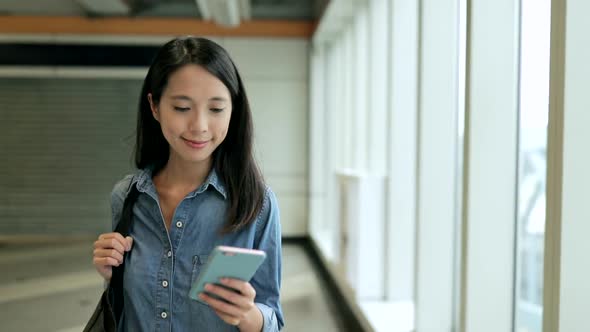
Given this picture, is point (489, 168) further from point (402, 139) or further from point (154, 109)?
point (402, 139)

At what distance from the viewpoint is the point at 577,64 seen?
6.34 ft

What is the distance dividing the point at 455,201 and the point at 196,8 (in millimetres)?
8303

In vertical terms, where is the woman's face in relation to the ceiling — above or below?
below

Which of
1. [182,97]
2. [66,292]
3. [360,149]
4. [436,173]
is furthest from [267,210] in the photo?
[66,292]

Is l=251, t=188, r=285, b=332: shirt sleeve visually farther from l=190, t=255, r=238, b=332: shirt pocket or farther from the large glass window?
the large glass window

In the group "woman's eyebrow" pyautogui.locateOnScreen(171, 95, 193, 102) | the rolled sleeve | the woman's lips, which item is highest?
"woman's eyebrow" pyautogui.locateOnScreen(171, 95, 193, 102)

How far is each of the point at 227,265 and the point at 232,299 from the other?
0.11 metres

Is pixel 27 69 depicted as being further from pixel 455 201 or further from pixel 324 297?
pixel 455 201

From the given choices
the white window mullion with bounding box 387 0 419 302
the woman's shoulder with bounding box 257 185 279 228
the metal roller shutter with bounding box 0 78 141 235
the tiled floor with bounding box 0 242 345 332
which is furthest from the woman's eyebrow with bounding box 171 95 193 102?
the metal roller shutter with bounding box 0 78 141 235

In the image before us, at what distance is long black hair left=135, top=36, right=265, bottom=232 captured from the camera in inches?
64.8

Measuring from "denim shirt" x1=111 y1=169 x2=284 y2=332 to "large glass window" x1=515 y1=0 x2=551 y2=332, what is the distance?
5.25 feet

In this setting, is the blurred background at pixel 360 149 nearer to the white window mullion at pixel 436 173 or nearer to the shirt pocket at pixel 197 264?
the white window mullion at pixel 436 173

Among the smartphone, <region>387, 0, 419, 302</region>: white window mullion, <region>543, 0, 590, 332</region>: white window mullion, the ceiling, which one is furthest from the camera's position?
the ceiling

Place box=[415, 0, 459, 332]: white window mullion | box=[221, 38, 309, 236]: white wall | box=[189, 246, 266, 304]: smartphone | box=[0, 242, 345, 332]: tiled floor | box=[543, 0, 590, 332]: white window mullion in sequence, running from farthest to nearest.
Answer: box=[221, 38, 309, 236]: white wall
box=[0, 242, 345, 332]: tiled floor
box=[415, 0, 459, 332]: white window mullion
box=[543, 0, 590, 332]: white window mullion
box=[189, 246, 266, 304]: smartphone
